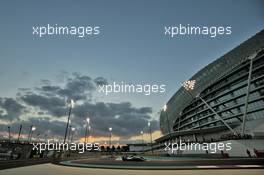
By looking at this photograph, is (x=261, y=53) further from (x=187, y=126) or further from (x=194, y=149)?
(x=187, y=126)

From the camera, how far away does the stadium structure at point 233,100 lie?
56897 mm

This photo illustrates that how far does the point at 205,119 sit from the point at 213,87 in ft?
39.8

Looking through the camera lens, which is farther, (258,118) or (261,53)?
(261,53)

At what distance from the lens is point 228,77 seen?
242ft

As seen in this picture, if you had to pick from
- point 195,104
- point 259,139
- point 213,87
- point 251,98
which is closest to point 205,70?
point 213,87

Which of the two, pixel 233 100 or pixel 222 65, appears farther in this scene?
pixel 222 65

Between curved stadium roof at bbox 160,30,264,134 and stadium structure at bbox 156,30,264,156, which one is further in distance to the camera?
curved stadium roof at bbox 160,30,264,134

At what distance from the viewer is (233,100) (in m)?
68.1

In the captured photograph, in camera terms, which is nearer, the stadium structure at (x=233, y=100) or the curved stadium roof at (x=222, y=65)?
the stadium structure at (x=233, y=100)

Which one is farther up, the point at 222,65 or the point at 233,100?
the point at 222,65

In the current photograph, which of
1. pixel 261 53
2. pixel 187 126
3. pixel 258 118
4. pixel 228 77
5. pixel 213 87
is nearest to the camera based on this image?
pixel 258 118

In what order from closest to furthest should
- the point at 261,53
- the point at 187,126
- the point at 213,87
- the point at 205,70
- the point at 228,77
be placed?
the point at 261,53 → the point at 228,77 → the point at 213,87 → the point at 205,70 → the point at 187,126

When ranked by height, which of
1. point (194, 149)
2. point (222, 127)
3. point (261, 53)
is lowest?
point (194, 149)

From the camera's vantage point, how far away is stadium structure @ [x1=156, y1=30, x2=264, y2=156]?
187 feet
